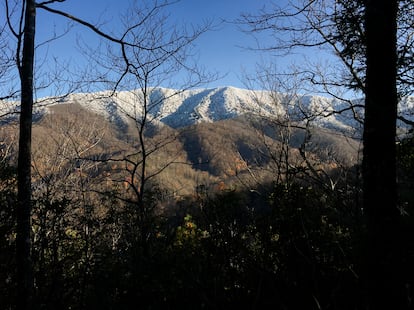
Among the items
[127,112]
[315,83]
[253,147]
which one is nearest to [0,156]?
[127,112]

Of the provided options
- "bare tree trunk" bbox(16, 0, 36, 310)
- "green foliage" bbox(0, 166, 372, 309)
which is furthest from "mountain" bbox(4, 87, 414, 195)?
"green foliage" bbox(0, 166, 372, 309)

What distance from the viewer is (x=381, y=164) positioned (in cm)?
165

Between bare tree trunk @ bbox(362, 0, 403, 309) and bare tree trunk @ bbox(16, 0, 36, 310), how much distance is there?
2937 millimetres

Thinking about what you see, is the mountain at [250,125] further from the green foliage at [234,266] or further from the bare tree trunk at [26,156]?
the green foliage at [234,266]

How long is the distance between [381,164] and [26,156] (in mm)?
3090

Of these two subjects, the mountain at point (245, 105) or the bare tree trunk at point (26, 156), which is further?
the mountain at point (245, 105)

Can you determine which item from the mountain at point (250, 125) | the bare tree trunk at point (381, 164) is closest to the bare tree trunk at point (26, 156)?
the mountain at point (250, 125)

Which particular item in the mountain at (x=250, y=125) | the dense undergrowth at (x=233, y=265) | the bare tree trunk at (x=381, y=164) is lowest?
the dense undergrowth at (x=233, y=265)

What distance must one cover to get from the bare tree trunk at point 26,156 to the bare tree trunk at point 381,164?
294cm

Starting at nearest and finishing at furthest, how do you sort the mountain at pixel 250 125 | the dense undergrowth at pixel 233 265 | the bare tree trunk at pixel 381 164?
the bare tree trunk at pixel 381 164 < the dense undergrowth at pixel 233 265 < the mountain at pixel 250 125

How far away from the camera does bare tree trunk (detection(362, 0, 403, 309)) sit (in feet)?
5.31

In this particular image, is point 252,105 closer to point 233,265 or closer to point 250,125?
point 250,125

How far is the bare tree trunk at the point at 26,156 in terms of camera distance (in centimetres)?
301

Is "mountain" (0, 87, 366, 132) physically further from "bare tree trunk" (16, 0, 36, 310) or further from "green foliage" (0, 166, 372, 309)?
"green foliage" (0, 166, 372, 309)
